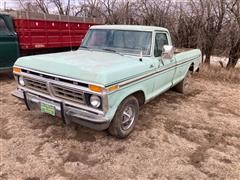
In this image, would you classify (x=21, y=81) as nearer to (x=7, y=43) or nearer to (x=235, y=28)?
(x=7, y=43)

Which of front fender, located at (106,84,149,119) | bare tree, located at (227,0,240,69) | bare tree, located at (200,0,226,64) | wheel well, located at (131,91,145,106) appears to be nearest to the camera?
front fender, located at (106,84,149,119)

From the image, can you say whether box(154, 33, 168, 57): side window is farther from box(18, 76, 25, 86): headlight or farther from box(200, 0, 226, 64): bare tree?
box(200, 0, 226, 64): bare tree

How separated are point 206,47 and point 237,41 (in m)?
1.55

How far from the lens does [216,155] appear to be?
359 cm

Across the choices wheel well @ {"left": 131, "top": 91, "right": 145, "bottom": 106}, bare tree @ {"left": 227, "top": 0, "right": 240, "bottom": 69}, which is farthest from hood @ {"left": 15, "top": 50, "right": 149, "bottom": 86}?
bare tree @ {"left": 227, "top": 0, "right": 240, "bottom": 69}

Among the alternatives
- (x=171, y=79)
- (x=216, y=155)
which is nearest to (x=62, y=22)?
(x=171, y=79)

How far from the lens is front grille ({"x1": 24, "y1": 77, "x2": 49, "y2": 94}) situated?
3.60 meters

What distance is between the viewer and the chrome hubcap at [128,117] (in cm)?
387

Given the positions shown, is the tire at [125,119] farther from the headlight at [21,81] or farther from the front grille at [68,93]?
the headlight at [21,81]

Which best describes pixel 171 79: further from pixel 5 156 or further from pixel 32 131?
pixel 5 156

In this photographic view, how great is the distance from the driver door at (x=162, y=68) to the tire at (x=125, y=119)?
0.80 m

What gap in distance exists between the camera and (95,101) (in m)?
3.15

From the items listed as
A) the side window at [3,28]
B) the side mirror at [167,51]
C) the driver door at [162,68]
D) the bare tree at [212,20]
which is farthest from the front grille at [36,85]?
the bare tree at [212,20]

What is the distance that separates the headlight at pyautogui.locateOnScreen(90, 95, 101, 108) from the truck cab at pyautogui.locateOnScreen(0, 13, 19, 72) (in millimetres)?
4755
